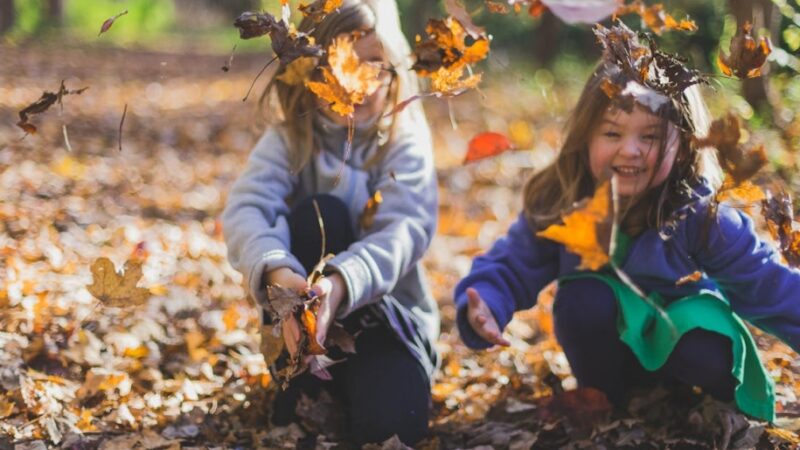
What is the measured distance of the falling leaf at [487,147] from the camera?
8.00 ft

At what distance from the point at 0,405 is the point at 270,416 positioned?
0.69 meters

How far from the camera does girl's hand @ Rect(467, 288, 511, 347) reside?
2.25m

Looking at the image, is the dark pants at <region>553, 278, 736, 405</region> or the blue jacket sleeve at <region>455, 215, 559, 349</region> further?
the blue jacket sleeve at <region>455, 215, 559, 349</region>

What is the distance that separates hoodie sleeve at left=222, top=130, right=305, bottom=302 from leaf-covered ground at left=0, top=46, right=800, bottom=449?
0.87 ft

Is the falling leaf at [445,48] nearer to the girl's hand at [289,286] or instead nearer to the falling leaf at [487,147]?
the falling leaf at [487,147]

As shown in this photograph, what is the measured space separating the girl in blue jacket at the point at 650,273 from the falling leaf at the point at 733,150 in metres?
0.31

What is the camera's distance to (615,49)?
1.84 m

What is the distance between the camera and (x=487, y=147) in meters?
2.48

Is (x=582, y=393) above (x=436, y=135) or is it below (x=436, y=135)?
above

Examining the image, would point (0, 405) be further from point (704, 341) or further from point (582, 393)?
point (704, 341)

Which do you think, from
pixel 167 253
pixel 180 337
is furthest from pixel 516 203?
pixel 180 337


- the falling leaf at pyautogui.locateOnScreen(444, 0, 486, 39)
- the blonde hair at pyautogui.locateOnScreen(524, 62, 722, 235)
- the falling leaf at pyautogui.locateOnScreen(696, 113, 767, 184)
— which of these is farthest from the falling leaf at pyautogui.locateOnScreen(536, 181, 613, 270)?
the falling leaf at pyautogui.locateOnScreen(444, 0, 486, 39)

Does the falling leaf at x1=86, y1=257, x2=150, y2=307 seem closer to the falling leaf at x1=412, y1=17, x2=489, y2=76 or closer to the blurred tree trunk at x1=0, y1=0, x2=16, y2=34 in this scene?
the falling leaf at x1=412, y1=17, x2=489, y2=76

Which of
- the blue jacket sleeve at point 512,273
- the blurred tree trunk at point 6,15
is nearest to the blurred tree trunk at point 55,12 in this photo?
the blurred tree trunk at point 6,15
